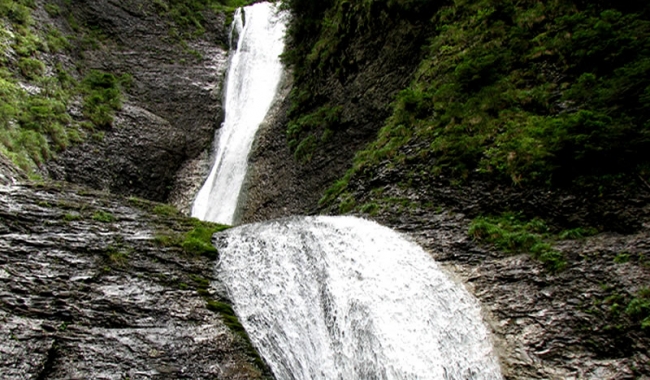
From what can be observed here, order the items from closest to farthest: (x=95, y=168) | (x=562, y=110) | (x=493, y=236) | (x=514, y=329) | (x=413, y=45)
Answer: (x=514, y=329)
(x=493, y=236)
(x=562, y=110)
(x=413, y=45)
(x=95, y=168)

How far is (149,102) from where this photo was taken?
22.0 m

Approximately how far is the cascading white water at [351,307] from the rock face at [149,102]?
10.3 metres

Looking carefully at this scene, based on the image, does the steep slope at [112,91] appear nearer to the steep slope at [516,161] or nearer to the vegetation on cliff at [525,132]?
the steep slope at [516,161]

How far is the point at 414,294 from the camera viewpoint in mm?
7434

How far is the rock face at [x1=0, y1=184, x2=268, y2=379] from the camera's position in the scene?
560 centimetres

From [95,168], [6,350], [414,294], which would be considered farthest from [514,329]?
[95,168]

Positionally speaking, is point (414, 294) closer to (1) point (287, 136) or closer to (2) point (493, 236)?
(2) point (493, 236)

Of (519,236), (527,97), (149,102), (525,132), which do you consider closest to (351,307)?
(519,236)

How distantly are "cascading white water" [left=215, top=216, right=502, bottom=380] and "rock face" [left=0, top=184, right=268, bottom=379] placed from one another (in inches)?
24.0

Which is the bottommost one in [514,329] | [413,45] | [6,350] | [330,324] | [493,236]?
[6,350]

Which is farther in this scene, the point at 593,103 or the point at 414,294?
the point at 593,103

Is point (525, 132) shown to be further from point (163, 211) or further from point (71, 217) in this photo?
point (71, 217)

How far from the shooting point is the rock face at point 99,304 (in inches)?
221

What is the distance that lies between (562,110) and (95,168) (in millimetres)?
15364
